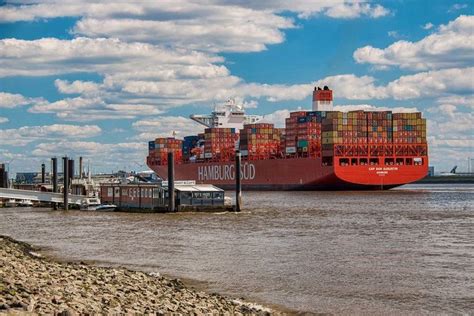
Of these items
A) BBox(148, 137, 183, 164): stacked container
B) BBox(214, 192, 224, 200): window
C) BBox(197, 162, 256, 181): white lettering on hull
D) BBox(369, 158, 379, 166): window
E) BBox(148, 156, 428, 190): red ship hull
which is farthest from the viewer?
BBox(148, 137, 183, 164): stacked container

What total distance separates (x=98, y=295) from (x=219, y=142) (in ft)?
362

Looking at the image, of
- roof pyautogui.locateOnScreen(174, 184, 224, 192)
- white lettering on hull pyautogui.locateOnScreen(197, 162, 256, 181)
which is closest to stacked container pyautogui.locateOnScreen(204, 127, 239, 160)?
white lettering on hull pyautogui.locateOnScreen(197, 162, 256, 181)

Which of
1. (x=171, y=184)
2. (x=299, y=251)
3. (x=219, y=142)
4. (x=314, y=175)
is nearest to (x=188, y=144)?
(x=219, y=142)

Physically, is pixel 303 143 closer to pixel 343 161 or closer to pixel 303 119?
pixel 303 119

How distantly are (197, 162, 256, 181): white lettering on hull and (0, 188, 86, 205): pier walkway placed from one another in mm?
48365

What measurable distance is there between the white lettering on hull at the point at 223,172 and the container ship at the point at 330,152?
6.0 inches

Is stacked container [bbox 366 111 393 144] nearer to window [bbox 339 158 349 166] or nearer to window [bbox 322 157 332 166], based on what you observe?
window [bbox 339 158 349 166]

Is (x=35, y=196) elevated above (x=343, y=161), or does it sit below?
below

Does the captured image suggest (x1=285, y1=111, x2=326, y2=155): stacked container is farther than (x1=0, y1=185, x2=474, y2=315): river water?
Yes

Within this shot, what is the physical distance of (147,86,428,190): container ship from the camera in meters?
95.8

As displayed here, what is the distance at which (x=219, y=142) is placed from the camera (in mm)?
125000

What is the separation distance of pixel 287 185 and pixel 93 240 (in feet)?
229

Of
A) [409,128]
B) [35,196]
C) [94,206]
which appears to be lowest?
[94,206]

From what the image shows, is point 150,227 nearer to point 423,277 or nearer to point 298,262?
point 298,262
